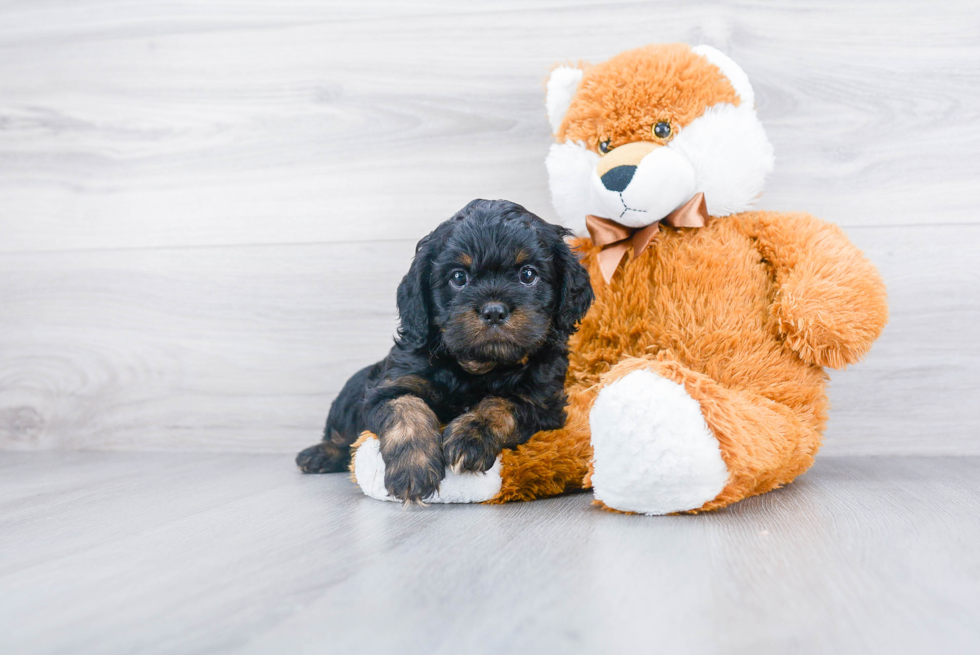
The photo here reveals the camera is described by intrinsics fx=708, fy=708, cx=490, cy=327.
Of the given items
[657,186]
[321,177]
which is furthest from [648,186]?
[321,177]

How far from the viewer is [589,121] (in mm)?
1682

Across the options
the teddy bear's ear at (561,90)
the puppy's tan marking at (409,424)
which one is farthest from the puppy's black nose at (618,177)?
the puppy's tan marking at (409,424)

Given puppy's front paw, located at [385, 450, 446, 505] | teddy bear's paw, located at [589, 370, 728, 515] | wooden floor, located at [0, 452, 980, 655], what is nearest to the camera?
wooden floor, located at [0, 452, 980, 655]

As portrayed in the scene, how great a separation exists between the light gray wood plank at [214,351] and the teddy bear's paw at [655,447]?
97 cm

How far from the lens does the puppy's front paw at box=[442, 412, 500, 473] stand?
1.38 metres

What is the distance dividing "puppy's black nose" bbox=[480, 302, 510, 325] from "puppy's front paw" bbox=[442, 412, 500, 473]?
0.69 ft

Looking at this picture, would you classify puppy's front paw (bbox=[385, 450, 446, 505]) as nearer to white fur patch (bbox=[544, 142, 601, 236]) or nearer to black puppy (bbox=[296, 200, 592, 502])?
black puppy (bbox=[296, 200, 592, 502])

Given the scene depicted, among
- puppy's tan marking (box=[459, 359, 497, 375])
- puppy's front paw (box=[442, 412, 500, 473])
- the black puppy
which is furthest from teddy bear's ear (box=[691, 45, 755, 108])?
puppy's front paw (box=[442, 412, 500, 473])

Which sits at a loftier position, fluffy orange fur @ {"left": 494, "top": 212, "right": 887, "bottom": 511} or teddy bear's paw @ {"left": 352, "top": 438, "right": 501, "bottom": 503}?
fluffy orange fur @ {"left": 494, "top": 212, "right": 887, "bottom": 511}

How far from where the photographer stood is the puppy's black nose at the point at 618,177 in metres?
1.55

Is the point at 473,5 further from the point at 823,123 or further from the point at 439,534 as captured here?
the point at 439,534

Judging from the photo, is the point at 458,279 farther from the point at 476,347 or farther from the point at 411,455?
the point at 411,455

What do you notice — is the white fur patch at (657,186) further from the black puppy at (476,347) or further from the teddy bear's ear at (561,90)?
the teddy bear's ear at (561,90)

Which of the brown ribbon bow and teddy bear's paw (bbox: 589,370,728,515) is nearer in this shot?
teddy bear's paw (bbox: 589,370,728,515)
